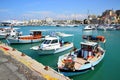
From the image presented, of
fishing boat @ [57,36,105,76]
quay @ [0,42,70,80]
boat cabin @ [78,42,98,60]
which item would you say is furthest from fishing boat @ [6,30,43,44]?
quay @ [0,42,70,80]

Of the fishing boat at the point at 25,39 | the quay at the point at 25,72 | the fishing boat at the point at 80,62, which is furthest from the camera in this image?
the fishing boat at the point at 25,39

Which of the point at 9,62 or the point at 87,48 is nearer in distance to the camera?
the point at 9,62

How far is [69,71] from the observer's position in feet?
56.2

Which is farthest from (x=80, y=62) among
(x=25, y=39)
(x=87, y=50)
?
(x=25, y=39)

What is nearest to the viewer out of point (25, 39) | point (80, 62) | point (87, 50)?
point (80, 62)

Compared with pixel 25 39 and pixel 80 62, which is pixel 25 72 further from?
pixel 25 39

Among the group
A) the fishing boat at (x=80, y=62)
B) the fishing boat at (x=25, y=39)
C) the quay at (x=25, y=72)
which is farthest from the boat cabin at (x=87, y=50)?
the fishing boat at (x=25, y=39)

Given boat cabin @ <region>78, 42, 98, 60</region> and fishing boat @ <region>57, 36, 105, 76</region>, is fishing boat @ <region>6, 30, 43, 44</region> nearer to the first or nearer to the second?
fishing boat @ <region>57, 36, 105, 76</region>

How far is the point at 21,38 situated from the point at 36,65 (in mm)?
25024

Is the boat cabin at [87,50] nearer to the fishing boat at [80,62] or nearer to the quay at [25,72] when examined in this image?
the fishing boat at [80,62]

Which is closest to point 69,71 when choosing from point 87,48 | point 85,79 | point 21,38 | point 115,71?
point 85,79

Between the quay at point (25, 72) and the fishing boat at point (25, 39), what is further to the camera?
the fishing boat at point (25, 39)

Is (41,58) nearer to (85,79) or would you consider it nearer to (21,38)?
(85,79)

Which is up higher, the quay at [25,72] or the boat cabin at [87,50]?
the boat cabin at [87,50]
